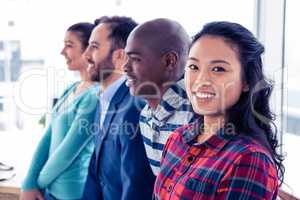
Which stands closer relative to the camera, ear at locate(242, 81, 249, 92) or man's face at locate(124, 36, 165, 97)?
ear at locate(242, 81, 249, 92)

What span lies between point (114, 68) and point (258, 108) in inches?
26.2

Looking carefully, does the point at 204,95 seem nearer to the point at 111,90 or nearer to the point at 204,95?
the point at 204,95

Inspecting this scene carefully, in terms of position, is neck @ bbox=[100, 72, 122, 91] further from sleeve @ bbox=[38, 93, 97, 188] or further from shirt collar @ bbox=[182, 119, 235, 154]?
shirt collar @ bbox=[182, 119, 235, 154]

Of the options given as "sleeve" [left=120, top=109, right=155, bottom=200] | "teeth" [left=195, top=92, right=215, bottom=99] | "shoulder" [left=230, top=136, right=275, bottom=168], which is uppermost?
"teeth" [left=195, top=92, right=215, bottom=99]

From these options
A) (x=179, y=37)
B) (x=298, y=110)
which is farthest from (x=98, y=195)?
(x=298, y=110)

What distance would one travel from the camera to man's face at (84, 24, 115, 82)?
1357 millimetres

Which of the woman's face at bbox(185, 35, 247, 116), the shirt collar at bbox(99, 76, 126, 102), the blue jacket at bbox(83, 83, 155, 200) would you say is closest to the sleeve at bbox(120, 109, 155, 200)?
the blue jacket at bbox(83, 83, 155, 200)

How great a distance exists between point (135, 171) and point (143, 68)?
0.95 ft

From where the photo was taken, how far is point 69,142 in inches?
56.5

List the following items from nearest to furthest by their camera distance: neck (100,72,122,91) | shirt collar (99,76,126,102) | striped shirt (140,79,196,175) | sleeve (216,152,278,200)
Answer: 1. sleeve (216,152,278,200)
2. striped shirt (140,79,196,175)
3. shirt collar (99,76,126,102)
4. neck (100,72,122,91)

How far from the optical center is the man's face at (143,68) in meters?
1.03

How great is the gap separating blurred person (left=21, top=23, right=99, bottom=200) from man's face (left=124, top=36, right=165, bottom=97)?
0.42m

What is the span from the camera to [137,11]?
1902 millimetres

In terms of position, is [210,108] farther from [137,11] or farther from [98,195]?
[137,11]
